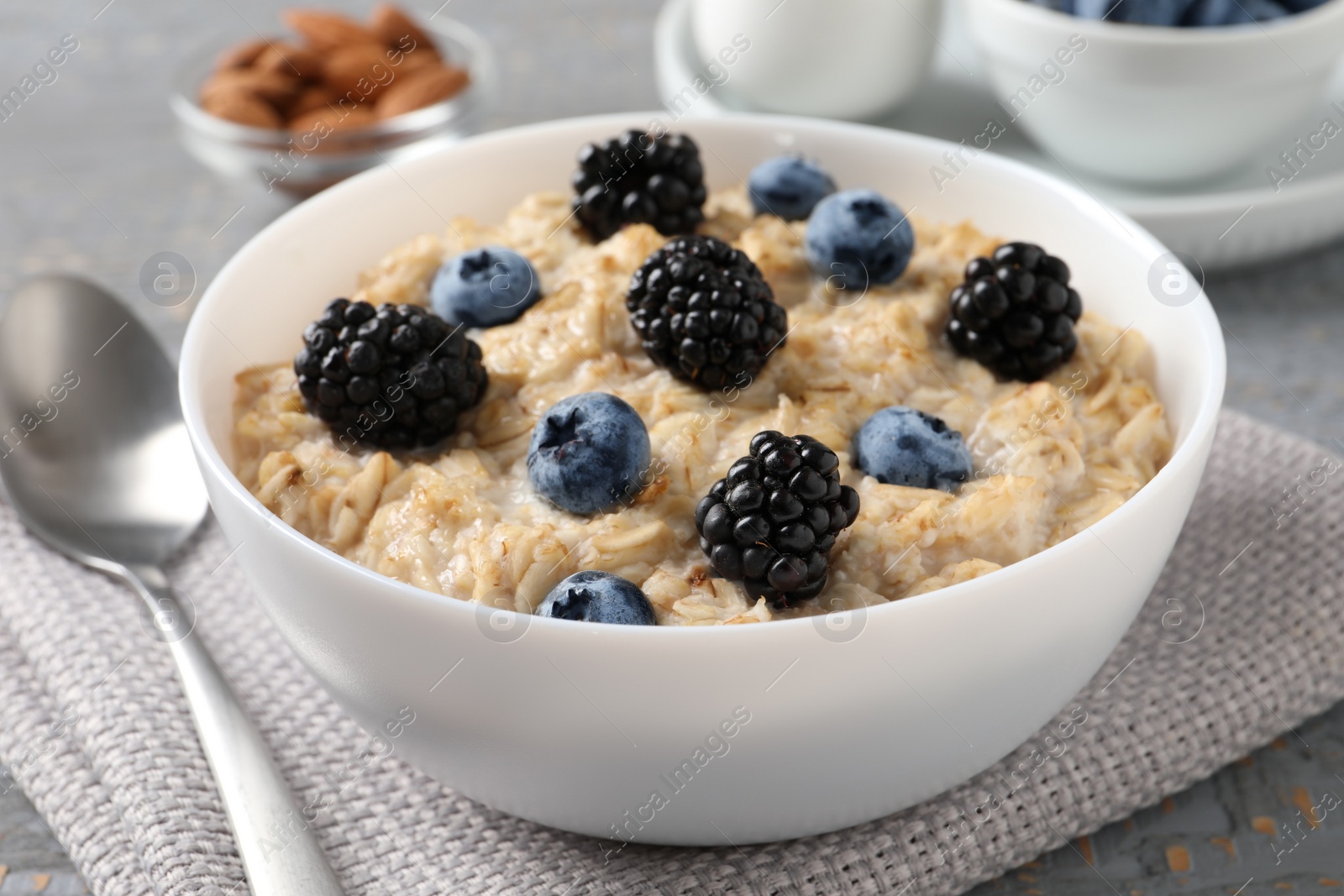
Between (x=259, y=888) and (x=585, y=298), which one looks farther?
(x=585, y=298)

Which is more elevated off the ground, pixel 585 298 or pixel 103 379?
pixel 585 298

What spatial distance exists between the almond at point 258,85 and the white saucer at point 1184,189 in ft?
3.89

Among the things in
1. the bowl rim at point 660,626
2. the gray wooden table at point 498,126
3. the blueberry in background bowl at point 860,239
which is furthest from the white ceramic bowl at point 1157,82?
the blueberry in background bowl at point 860,239

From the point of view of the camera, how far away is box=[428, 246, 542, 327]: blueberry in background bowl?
2.27m

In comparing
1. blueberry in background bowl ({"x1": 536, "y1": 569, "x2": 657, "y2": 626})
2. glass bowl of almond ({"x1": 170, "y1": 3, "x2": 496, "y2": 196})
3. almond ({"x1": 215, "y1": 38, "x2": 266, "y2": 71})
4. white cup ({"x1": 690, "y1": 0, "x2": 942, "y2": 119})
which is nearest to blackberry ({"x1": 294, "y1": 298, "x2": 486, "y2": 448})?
blueberry in background bowl ({"x1": 536, "y1": 569, "x2": 657, "y2": 626})

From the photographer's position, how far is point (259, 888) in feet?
5.76

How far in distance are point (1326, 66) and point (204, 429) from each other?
10.0 ft

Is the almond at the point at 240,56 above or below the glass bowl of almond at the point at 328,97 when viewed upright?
above

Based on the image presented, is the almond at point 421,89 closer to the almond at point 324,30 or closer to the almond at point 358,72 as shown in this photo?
the almond at point 358,72

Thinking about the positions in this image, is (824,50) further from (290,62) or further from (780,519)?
(780,519)

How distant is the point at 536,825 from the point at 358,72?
2880 mm

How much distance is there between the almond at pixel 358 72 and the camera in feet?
13.4

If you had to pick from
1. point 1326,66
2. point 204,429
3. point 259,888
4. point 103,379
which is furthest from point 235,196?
point 1326,66

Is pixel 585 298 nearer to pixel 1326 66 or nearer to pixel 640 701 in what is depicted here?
pixel 640 701
